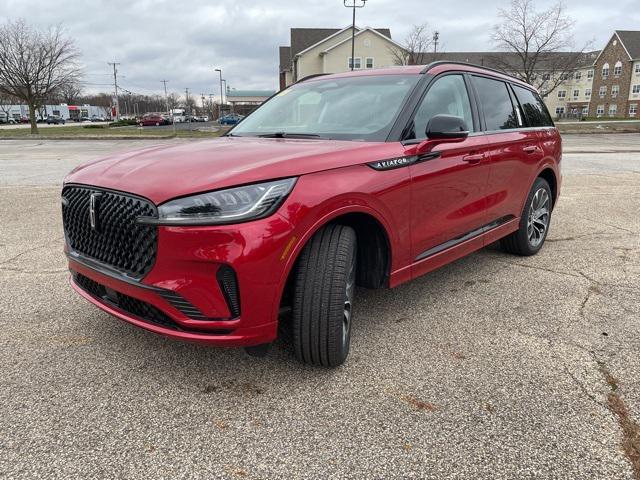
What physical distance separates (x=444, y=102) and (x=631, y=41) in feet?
264

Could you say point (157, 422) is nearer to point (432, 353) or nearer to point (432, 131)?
point (432, 353)

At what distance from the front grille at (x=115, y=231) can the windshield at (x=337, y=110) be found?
4.36 feet

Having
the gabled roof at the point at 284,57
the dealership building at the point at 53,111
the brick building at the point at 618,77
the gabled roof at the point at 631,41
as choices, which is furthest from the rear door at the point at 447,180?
the dealership building at the point at 53,111

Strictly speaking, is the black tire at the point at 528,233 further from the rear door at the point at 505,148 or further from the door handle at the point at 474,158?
the door handle at the point at 474,158

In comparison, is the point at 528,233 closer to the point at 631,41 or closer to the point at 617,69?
the point at 631,41

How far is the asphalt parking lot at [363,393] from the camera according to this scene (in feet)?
6.91

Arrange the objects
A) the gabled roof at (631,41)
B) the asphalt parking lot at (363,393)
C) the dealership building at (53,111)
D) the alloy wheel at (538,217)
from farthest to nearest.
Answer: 1. the dealership building at (53,111)
2. the gabled roof at (631,41)
3. the alloy wheel at (538,217)
4. the asphalt parking lot at (363,393)

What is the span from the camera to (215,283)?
2289 mm

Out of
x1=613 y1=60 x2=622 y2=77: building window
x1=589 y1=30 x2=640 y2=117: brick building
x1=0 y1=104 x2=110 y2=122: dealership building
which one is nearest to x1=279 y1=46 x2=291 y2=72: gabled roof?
x1=589 y1=30 x2=640 y2=117: brick building

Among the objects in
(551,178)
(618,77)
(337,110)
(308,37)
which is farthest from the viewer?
(618,77)

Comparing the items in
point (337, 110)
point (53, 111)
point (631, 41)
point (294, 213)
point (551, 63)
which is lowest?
point (294, 213)

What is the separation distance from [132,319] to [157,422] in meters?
0.53

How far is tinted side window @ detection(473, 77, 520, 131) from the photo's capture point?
4.09m

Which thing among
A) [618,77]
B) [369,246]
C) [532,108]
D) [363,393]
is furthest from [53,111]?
[363,393]
